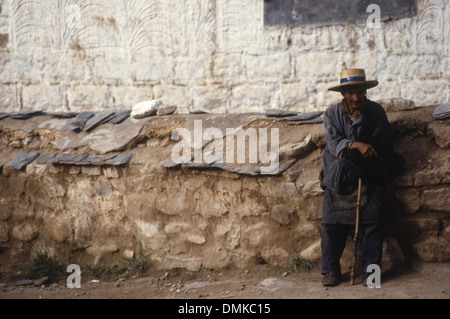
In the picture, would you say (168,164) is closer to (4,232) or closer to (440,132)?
(4,232)

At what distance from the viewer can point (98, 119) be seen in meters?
5.05

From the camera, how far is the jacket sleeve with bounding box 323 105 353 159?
11.6 ft

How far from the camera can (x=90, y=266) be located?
4457 mm

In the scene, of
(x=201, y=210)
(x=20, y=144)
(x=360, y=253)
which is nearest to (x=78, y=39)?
(x=20, y=144)

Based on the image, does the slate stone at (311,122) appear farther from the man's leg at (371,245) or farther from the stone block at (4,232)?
the stone block at (4,232)

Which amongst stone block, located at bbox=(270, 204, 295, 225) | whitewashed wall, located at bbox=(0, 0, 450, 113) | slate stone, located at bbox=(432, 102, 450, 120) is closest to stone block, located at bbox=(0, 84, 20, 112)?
whitewashed wall, located at bbox=(0, 0, 450, 113)

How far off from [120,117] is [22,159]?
1.01 m

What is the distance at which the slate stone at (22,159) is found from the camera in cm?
476

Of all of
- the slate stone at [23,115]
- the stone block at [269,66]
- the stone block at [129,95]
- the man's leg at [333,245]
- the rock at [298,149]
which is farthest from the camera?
the stone block at [129,95]

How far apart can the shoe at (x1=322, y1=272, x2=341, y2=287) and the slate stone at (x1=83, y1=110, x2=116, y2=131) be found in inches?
107

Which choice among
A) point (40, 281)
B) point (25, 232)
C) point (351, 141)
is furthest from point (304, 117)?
point (25, 232)

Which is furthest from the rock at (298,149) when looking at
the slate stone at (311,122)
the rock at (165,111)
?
the rock at (165,111)

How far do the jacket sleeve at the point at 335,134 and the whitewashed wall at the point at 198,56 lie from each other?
2484 millimetres

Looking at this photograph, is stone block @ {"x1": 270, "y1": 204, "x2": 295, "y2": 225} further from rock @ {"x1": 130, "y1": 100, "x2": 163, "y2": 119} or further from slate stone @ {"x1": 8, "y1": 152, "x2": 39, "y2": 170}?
slate stone @ {"x1": 8, "y1": 152, "x2": 39, "y2": 170}
